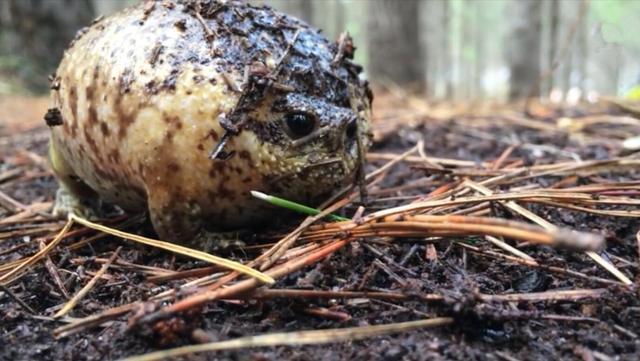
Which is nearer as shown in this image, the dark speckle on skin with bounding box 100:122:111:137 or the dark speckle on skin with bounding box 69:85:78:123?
the dark speckle on skin with bounding box 100:122:111:137

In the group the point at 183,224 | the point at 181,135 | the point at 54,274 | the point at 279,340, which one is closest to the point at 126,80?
the point at 181,135

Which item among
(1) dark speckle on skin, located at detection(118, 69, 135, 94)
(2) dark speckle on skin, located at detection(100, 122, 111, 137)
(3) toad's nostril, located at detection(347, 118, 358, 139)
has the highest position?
(1) dark speckle on skin, located at detection(118, 69, 135, 94)

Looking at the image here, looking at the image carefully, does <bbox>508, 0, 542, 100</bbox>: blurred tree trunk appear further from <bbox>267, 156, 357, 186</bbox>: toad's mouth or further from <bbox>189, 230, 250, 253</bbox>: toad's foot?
<bbox>189, 230, 250, 253</bbox>: toad's foot

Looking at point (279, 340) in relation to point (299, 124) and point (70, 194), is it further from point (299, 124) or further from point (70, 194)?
point (70, 194)

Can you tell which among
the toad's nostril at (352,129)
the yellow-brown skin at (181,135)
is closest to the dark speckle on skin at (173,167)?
the yellow-brown skin at (181,135)

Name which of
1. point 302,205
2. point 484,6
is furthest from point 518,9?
point 484,6

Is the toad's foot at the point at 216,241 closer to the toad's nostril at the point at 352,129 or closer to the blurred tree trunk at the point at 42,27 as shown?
the toad's nostril at the point at 352,129

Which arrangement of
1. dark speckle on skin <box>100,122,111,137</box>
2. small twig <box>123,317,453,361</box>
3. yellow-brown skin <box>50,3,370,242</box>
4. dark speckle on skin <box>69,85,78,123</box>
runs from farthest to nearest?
dark speckle on skin <box>69,85,78,123</box> < dark speckle on skin <box>100,122,111,137</box> < yellow-brown skin <box>50,3,370,242</box> < small twig <box>123,317,453,361</box>

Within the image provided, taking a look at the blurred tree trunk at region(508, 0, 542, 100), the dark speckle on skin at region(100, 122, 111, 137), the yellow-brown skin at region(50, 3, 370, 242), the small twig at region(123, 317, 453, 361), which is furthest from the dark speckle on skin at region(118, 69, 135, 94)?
the blurred tree trunk at region(508, 0, 542, 100)
